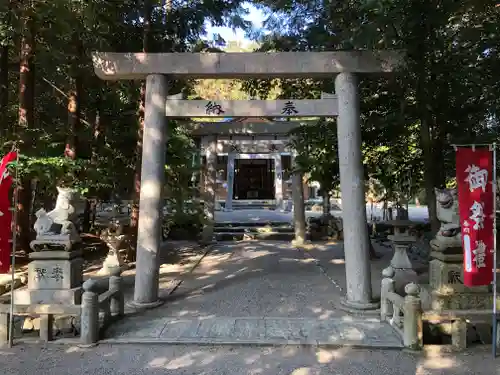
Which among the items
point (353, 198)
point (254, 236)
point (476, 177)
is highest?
point (476, 177)

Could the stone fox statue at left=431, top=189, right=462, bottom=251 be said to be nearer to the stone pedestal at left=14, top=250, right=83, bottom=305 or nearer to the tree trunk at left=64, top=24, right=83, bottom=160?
the stone pedestal at left=14, top=250, right=83, bottom=305

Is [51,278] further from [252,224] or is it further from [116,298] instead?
[252,224]

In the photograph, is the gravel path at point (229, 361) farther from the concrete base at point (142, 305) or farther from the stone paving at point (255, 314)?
the concrete base at point (142, 305)

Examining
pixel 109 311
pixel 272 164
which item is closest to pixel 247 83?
pixel 109 311

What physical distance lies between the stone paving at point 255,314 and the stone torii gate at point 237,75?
63cm

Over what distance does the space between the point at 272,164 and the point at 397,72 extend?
21641mm

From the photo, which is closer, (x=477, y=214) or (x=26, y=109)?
(x=477, y=214)

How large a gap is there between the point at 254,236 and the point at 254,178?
1419cm

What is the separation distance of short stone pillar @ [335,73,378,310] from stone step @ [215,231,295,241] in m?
8.64

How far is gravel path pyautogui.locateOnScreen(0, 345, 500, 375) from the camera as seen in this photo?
403 centimetres

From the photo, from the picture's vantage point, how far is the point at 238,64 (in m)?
6.26

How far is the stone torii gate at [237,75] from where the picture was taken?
608 centimetres

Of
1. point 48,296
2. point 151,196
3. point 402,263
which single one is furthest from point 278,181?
point 48,296

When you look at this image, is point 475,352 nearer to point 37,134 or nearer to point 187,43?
point 37,134
